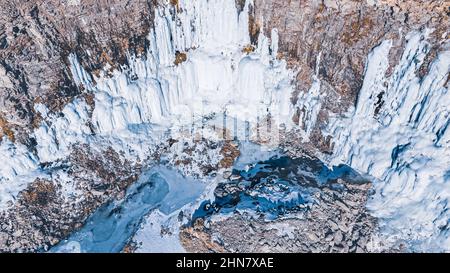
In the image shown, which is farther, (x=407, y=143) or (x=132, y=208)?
(x=132, y=208)

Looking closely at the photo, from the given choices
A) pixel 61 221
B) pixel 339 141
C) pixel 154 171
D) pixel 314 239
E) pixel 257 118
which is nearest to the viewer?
pixel 314 239

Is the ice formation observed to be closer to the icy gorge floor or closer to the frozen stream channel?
the icy gorge floor

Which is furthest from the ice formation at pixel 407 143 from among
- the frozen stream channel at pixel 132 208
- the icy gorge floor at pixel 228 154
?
the frozen stream channel at pixel 132 208

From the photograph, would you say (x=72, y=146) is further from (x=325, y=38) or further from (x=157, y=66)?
(x=325, y=38)

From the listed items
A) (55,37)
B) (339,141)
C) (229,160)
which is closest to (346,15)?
(339,141)

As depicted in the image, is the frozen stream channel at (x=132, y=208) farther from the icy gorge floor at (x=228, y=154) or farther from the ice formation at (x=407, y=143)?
the ice formation at (x=407, y=143)

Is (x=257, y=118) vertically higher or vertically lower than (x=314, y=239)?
higher

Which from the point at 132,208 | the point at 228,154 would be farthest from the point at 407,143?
the point at 132,208

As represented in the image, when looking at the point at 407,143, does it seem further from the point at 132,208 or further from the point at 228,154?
the point at 132,208
